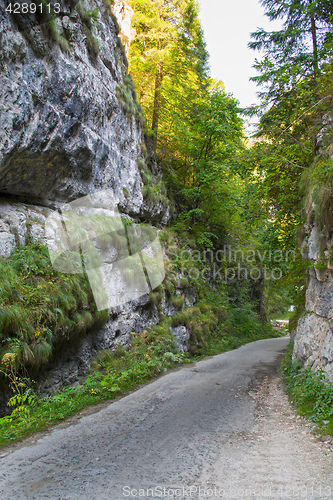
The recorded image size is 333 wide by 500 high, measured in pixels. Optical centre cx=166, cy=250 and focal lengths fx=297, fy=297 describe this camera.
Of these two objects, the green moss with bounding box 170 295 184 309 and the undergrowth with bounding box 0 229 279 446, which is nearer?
the undergrowth with bounding box 0 229 279 446

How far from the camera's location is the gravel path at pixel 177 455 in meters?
3.29

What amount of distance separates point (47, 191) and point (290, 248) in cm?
849

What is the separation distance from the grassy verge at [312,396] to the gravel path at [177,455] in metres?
0.24

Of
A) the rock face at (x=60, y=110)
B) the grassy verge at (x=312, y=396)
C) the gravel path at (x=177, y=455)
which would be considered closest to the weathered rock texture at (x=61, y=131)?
the rock face at (x=60, y=110)

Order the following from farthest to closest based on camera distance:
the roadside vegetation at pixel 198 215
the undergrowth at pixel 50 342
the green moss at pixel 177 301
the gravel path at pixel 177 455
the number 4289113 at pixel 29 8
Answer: the green moss at pixel 177 301
the number 4289113 at pixel 29 8
the roadside vegetation at pixel 198 215
the undergrowth at pixel 50 342
the gravel path at pixel 177 455

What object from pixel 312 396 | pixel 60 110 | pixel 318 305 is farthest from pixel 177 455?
pixel 60 110

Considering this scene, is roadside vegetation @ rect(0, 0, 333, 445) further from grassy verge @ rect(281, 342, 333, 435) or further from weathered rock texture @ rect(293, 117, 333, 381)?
weathered rock texture @ rect(293, 117, 333, 381)

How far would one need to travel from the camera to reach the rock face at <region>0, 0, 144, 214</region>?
245 inches

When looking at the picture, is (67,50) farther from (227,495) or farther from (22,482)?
(227,495)

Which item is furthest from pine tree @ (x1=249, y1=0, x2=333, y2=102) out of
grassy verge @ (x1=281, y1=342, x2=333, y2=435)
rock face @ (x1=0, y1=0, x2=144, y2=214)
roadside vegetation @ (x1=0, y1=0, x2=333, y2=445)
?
grassy verge @ (x1=281, y1=342, x2=333, y2=435)

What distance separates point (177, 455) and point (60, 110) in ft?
25.5

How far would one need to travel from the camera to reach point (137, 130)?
13.6 metres

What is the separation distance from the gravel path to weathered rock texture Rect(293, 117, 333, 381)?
128 centimetres

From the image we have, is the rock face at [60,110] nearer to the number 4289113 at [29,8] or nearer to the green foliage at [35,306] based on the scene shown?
the number 4289113 at [29,8]
